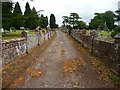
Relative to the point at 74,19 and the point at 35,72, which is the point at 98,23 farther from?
the point at 35,72

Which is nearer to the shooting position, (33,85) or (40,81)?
(33,85)

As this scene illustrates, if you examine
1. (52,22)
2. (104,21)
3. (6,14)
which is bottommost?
(52,22)

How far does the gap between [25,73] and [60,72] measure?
1501mm

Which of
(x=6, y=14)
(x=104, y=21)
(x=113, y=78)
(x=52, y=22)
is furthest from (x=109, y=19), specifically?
(x=113, y=78)

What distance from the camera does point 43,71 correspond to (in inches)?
489

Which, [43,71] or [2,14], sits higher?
[2,14]

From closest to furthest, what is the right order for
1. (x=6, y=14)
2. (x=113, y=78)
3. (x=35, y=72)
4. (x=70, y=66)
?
(x=113, y=78), (x=35, y=72), (x=70, y=66), (x=6, y=14)

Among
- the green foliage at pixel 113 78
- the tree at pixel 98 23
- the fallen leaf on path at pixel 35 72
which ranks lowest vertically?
the green foliage at pixel 113 78

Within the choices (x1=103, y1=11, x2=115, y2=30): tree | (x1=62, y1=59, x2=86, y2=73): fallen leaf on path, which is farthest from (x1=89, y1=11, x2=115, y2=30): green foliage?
(x1=62, y1=59, x2=86, y2=73): fallen leaf on path

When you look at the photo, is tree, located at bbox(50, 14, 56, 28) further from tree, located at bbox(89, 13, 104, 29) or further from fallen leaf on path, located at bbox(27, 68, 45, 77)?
fallen leaf on path, located at bbox(27, 68, 45, 77)

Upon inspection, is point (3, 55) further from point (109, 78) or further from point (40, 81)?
point (109, 78)

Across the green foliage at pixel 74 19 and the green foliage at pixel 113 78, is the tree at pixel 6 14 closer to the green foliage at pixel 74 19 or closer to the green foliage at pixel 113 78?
the green foliage at pixel 113 78

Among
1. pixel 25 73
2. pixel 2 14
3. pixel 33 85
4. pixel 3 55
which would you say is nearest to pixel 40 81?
pixel 33 85

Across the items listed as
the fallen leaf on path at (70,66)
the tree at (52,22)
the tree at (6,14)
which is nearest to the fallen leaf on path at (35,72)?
the fallen leaf on path at (70,66)
